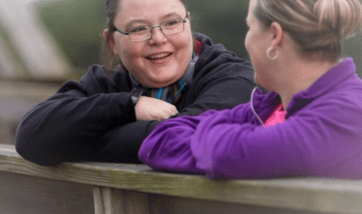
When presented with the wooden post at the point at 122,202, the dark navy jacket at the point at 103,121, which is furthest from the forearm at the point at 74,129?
the wooden post at the point at 122,202

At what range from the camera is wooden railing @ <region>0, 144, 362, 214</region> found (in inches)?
42.7

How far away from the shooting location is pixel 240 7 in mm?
12922

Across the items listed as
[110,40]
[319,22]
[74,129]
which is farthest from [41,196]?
[319,22]

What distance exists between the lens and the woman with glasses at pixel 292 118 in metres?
1.24

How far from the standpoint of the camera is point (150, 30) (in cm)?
227

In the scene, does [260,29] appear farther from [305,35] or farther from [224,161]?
[224,161]

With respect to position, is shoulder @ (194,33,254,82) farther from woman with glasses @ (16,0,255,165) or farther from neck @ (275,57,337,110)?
neck @ (275,57,337,110)

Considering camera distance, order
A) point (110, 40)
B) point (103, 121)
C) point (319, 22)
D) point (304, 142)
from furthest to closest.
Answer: point (110, 40) → point (103, 121) → point (319, 22) → point (304, 142)

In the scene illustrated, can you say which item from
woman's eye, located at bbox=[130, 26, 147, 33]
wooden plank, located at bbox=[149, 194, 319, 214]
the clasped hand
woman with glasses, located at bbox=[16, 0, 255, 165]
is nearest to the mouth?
woman with glasses, located at bbox=[16, 0, 255, 165]

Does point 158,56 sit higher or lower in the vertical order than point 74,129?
higher

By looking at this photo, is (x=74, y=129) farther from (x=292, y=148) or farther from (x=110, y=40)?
(x=292, y=148)

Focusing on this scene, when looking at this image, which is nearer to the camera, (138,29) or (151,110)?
(151,110)

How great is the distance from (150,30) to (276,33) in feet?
3.12

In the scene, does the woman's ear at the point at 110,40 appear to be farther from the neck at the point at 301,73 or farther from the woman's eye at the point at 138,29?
the neck at the point at 301,73
